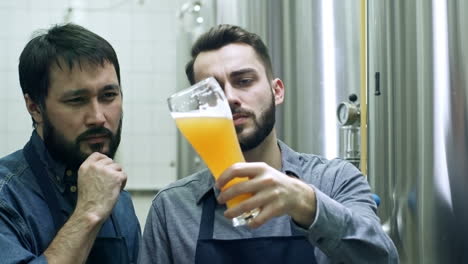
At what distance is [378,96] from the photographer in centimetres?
177

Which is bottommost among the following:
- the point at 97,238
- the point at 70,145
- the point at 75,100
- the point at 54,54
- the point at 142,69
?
the point at 97,238

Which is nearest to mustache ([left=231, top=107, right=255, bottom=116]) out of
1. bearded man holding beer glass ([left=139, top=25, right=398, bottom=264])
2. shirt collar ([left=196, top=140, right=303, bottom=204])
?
bearded man holding beer glass ([left=139, top=25, right=398, bottom=264])

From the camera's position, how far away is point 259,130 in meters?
1.40

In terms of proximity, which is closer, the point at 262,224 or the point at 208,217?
the point at 262,224

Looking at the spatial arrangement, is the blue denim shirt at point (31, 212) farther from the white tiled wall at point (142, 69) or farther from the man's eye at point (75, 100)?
the white tiled wall at point (142, 69)

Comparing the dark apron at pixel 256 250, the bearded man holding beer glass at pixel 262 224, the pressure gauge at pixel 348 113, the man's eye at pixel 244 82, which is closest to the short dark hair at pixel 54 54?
the bearded man holding beer glass at pixel 262 224

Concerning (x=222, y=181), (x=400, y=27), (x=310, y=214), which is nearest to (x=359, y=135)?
(x=400, y=27)

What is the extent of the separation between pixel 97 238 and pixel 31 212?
0.19 meters

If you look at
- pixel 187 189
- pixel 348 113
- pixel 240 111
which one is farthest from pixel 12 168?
pixel 348 113

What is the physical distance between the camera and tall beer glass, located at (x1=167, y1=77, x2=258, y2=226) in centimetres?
98

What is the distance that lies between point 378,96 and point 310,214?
868mm

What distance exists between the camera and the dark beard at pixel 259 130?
139 centimetres

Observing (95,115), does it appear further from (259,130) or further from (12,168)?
(259,130)

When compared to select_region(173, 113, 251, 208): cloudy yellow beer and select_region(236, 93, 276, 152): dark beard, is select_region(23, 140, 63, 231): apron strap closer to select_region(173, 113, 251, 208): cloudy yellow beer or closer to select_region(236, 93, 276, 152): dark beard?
select_region(236, 93, 276, 152): dark beard
